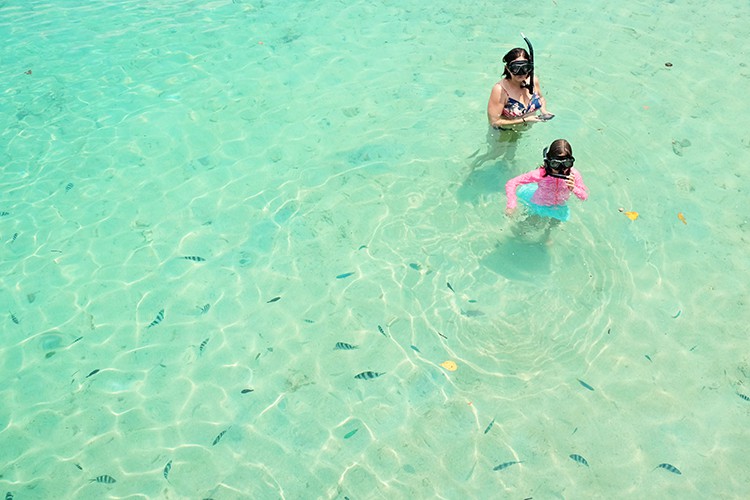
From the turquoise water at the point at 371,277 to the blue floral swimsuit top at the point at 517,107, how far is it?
2.82 feet

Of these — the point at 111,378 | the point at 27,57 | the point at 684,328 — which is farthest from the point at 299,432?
the point at 27,57

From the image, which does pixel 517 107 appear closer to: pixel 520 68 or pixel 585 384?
pixel 520 68

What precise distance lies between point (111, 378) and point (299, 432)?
1.88 m

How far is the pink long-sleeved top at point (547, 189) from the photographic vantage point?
16.4ft

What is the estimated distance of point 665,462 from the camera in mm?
4223

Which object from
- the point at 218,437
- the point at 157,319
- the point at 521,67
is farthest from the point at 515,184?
the point at 157,319

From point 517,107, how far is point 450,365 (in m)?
2.79

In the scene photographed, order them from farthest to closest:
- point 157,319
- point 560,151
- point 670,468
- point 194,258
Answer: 1. point 194,258
2. point 157,319
3. point 560,151
4. point 670,468

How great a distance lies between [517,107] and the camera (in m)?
5.73

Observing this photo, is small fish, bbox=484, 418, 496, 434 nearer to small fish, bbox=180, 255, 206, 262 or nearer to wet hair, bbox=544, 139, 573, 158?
wet hair, bbox=544, 139, 573, 158

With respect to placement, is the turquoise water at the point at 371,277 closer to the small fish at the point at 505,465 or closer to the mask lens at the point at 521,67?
the small fish at the point at 505,465

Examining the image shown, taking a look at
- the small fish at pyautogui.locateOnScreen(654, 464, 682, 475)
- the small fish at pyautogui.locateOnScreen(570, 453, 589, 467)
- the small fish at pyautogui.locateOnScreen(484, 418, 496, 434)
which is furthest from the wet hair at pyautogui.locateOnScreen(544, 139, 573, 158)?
the small fish at pyautogui.locateOnScreen(654, 464, 682, 475)

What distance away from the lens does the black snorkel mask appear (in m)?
4.69

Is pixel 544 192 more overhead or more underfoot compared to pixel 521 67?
more underfoot
